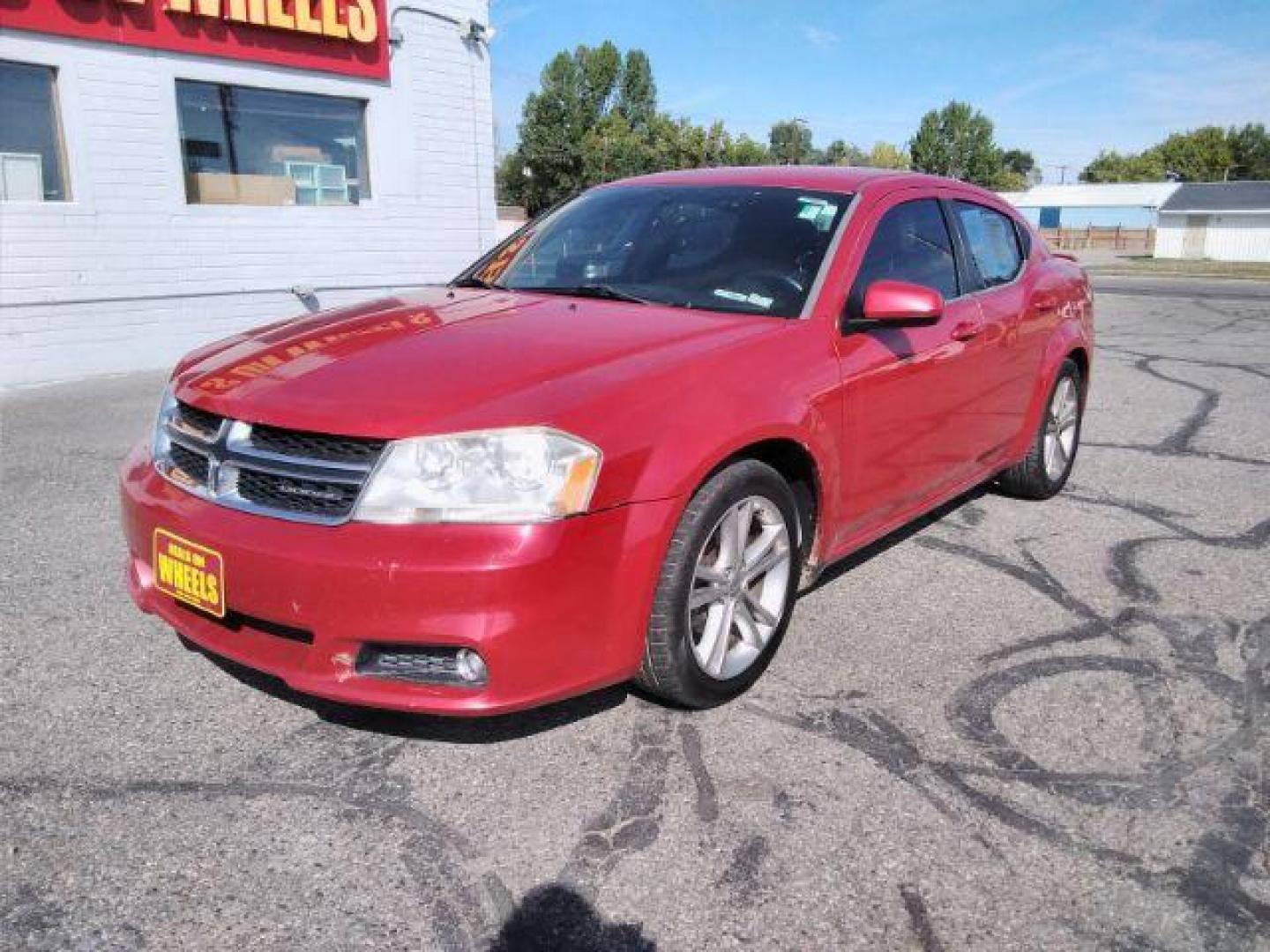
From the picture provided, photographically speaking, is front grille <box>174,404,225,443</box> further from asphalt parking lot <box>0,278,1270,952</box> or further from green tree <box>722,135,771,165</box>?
green tree <box>722,135,771,165</box>

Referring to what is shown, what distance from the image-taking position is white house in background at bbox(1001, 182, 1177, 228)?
8956cm

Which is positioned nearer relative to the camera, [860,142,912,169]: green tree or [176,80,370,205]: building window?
[176,80,370,205]: building window


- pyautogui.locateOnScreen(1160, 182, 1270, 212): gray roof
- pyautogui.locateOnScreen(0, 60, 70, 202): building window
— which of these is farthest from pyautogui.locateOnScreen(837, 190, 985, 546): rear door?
pyautogui.locateOnScreen(1160, 182, 1270, 212): gray roof

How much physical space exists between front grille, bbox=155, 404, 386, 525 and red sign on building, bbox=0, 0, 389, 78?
8040 millimetres

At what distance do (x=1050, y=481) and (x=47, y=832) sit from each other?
15.6 feet

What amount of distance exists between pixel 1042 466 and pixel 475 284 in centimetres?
307

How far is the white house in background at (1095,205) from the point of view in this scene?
89562 mm

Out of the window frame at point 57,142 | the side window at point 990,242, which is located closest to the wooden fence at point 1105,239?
the window frame at point 57,142

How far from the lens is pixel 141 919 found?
220 centimetres

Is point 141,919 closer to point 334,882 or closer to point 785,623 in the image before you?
point 334,882

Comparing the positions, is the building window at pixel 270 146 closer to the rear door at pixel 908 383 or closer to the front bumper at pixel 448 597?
the rear door at pixel 908 383

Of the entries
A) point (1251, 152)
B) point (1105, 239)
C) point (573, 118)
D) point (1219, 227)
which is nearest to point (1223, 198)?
point (1219, 227)

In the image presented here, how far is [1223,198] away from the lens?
59.3 metres

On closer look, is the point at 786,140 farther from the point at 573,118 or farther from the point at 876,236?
the point at 876,236
